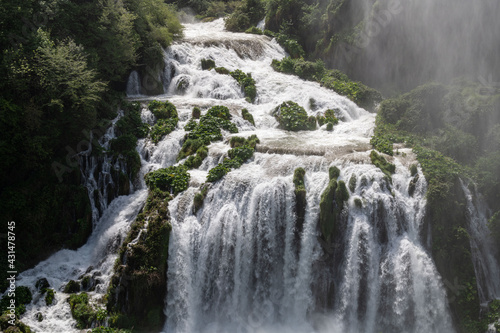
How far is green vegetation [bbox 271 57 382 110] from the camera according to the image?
21797 mm

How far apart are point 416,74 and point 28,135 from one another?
69.1 ft

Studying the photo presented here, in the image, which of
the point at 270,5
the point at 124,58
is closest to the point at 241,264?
the point at 124,58

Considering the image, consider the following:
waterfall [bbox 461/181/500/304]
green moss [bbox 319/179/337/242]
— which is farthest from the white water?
waterfall [bbox 461/181/500/304]

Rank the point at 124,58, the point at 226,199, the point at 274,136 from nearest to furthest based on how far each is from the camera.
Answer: the point at 226,199
the point at 274,136
the point at 124,58

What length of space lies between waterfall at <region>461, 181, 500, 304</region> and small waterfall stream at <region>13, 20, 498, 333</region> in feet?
4.97

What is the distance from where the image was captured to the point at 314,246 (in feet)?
42.4

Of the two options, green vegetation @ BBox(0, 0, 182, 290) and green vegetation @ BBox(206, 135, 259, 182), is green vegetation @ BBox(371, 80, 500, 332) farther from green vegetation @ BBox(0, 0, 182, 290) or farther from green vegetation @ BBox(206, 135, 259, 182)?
green vegetation @ BBox(0, 0, 182, 290)

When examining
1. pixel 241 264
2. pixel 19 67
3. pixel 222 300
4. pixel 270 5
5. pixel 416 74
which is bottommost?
Result: pixel 222 300

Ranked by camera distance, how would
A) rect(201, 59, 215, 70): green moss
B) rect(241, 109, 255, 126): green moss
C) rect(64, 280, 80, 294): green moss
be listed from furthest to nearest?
rect(201, 59, 215, 70): green moss → rect(241, 109, 255, 126): green moss → rect(64, 280, 80, 294): green moss

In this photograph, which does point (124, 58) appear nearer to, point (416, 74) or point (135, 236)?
point (135, 236)

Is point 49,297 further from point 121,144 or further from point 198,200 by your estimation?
point 121,144

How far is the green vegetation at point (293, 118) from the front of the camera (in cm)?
1873

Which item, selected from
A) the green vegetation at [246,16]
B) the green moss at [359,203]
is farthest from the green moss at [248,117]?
the green vegetation at [246,16]

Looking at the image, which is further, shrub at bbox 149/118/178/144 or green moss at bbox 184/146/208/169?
shrub at bbox 149/118/178/144
